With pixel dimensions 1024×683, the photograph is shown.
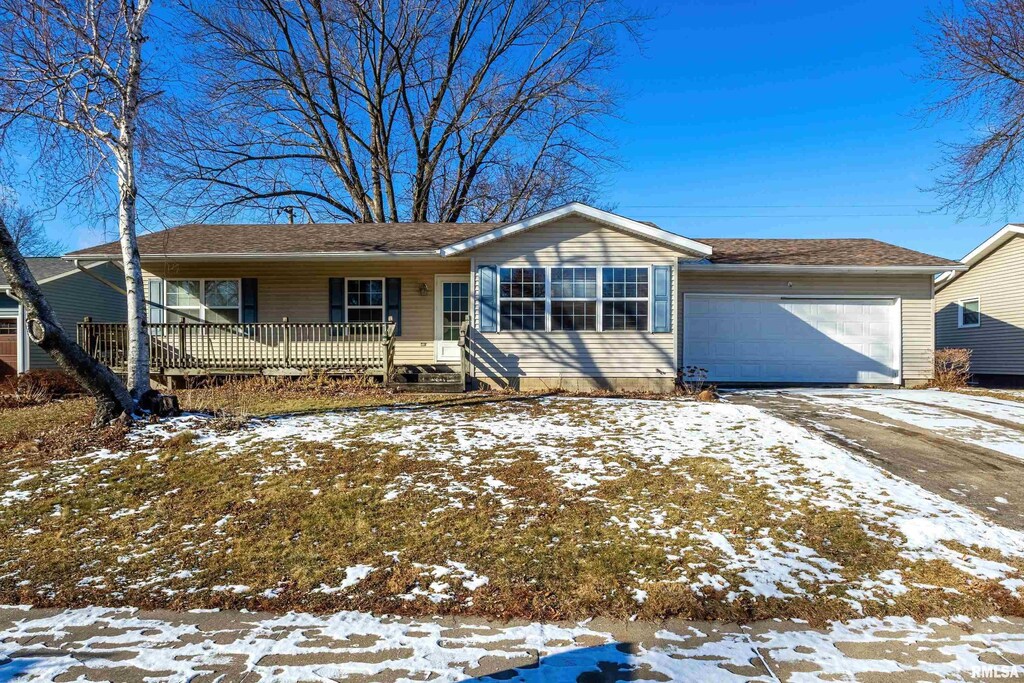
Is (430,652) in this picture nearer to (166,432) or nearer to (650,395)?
(166,432)

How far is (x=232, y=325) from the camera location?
11344mm

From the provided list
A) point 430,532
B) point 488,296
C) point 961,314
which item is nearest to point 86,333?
point 488,296

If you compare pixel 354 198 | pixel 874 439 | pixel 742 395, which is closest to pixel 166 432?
pixel 874 439

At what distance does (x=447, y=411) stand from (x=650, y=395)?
176 inches

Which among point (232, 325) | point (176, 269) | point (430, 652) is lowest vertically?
point (430, 652)

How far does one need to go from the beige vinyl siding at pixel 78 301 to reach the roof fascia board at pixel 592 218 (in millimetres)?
11139

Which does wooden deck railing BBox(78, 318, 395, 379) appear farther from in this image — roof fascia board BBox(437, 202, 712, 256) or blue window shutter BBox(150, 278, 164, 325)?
roof fascia board BBox(437, 202, 712, 256)

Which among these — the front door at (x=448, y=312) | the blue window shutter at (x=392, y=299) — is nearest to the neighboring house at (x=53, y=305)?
the blue window shutter at (x=392, y=299)

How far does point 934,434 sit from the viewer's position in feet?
24.3

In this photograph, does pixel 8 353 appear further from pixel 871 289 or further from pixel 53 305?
pixel 871 289

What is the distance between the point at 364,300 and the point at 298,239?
7.87ft

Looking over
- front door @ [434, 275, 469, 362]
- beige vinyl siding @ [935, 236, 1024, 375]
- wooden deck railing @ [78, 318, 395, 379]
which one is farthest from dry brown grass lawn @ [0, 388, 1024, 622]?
beige vinyl siding @ [935, 236, 1024, 375]

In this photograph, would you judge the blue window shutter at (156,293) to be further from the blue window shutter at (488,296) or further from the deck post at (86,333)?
the blue window shutter at (488,296)

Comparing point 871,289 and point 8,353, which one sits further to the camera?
point 8,353
